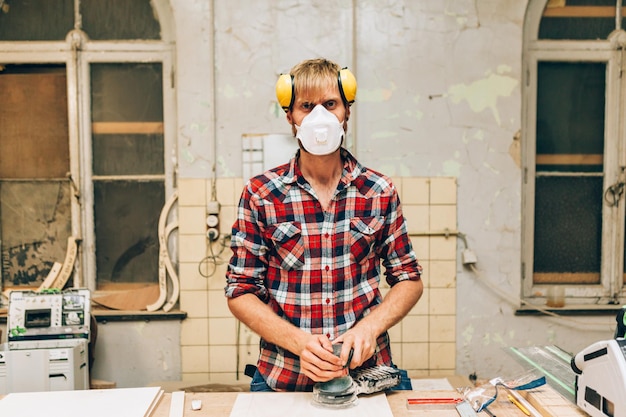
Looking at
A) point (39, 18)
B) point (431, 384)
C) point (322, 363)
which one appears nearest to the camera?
point (322, 363)

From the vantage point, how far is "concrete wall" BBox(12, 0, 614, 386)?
282cm

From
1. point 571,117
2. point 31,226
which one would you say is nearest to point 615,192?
point 571,117

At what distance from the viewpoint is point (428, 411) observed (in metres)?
1.18

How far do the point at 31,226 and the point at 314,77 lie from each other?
254 cm

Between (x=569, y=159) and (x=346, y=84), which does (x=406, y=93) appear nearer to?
(x=569, y=159)

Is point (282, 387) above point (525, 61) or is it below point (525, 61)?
below

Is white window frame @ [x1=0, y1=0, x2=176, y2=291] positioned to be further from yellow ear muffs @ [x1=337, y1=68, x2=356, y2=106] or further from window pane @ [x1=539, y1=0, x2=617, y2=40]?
window pane @ [x1=539, y1=0, x2=617, y2=40]

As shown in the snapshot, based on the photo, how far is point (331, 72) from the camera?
130 centimetres

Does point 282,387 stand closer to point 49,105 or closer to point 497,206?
point 497,206

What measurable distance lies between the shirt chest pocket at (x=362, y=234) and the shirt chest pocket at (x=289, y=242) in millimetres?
146

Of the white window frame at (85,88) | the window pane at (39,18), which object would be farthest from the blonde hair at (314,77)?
the window pane at (39,18)

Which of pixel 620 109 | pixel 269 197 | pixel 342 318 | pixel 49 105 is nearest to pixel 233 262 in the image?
pixel 269 197

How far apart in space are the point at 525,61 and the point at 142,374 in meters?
3.04

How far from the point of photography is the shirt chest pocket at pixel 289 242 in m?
1.33
